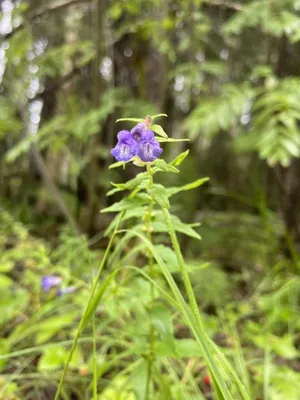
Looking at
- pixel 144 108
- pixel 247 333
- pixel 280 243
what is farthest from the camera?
pixel 280 243

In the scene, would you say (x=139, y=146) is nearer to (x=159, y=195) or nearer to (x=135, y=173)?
(x=159, y=195)

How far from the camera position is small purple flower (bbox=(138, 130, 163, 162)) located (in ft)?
2.00

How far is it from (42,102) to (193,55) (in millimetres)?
1549

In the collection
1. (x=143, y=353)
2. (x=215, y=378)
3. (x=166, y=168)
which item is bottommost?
(x=143, y=353)

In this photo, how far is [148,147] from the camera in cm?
61

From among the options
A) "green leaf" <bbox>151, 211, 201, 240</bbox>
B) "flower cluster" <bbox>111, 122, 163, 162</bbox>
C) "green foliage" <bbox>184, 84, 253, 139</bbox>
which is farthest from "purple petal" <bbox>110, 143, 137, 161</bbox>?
"green foliage" <bbox>184, 84, 253, 139</bbox>

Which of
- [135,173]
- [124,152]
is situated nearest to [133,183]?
[124,152]

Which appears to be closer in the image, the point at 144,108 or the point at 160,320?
the point at 160,320

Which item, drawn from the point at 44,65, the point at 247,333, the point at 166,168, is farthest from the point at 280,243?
the point at 166,168

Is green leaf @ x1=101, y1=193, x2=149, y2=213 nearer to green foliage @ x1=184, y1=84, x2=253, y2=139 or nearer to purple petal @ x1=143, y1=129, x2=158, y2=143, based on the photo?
purple petal @ x1=143, y1=129, x2=158, y2=143

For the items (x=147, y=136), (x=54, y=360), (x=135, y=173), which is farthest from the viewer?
(x=135, y=173)

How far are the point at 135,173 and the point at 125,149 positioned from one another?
1.59 metres

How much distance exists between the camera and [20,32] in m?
1.91

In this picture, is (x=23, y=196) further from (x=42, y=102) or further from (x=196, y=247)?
(x=196, y=247)
